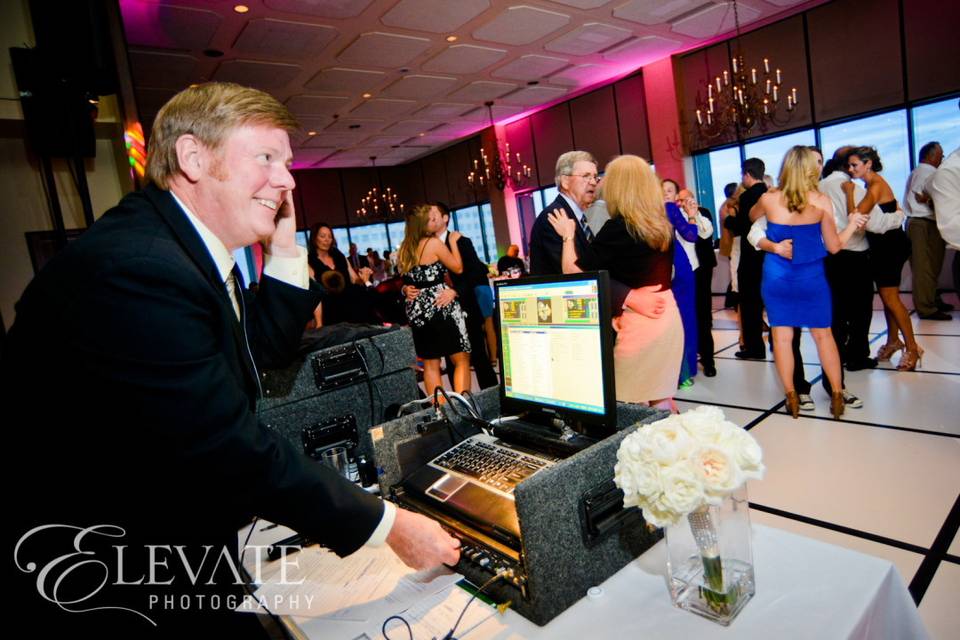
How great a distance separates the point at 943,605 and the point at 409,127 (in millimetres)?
9920

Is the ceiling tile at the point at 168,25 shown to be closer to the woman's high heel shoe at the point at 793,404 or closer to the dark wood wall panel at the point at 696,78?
the woman's high heel shoe at the point at 793,404

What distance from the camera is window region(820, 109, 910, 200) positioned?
20.7ft

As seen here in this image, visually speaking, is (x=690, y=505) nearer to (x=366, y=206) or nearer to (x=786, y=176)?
(x=786, y=176)

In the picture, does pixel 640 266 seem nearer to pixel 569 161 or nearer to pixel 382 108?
pixel 569 161

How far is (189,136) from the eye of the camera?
896mm

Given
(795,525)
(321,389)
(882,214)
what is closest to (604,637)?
(321,389)

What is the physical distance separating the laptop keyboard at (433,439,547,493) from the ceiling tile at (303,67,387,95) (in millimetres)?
6475

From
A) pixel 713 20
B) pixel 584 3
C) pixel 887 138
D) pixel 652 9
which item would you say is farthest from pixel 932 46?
pixel 584 3

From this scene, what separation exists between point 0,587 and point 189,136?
2.46ft

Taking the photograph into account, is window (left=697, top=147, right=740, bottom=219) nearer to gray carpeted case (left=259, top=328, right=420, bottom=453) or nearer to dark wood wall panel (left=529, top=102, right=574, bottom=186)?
dark wood wall panel (left=529, top=102, right=574, bottom=186)

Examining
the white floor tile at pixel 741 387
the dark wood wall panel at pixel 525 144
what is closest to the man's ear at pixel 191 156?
the white floor tile at pixel 741 387

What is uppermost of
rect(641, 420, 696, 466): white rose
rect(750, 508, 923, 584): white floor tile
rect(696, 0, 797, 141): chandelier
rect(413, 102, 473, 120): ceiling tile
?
rect(413, 102, 473, 120): ceiling tile

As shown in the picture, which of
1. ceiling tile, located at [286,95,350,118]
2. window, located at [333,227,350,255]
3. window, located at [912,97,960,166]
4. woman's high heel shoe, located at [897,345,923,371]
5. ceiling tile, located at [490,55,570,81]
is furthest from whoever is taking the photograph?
window, located at [333,227,350,255]

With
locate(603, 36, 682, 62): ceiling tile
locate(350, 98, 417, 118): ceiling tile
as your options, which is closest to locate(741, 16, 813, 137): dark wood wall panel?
locate(603, 36, 682, 62): ceiling tile
